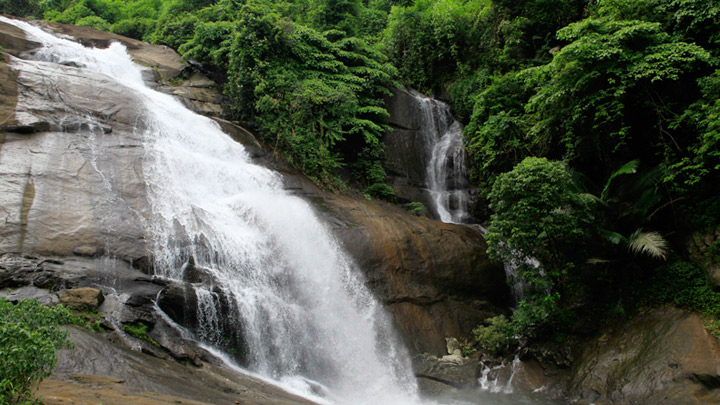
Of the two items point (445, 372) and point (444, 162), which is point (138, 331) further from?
point (444, 162)

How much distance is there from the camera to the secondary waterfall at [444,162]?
17594mm

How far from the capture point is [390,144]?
18.2 metres

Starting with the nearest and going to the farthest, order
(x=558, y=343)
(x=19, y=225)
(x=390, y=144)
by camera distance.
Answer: (x=19, y=225), (x=558, y=343), (x=390, y=144)

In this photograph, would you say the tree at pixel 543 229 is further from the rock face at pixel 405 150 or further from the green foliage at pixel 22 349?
the green foliage at pixel 22 349

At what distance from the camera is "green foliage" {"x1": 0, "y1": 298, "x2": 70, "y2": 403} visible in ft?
12.6

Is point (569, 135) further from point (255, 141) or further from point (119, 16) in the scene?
point (119, 16)

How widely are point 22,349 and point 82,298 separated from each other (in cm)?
429

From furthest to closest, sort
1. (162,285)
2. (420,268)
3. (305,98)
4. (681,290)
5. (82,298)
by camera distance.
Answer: (305,98), (420,268), (681,290), (162,285), (82,298)

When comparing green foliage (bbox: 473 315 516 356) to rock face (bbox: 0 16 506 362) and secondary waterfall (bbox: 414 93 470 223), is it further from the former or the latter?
secondary waterfall (bbox: 414 93 470 223)

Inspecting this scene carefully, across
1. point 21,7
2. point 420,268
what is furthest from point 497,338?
point 21,7

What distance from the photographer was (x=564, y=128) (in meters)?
12.9

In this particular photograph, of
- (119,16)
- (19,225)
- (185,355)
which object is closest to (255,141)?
(19,225)

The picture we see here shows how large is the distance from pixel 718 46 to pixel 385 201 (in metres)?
10.6

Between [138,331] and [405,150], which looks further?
[405,150]
